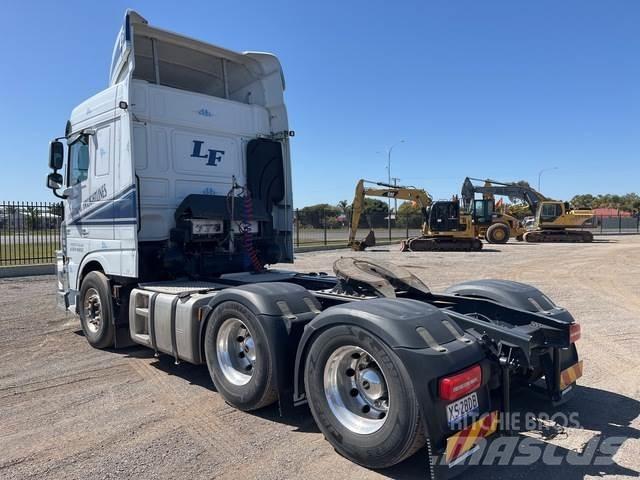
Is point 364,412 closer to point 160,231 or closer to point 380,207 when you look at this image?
point 160,231

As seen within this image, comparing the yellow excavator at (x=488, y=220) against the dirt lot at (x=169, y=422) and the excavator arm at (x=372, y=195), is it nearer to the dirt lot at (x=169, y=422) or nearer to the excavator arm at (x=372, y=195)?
the excavator arm at (x=372, y=195)

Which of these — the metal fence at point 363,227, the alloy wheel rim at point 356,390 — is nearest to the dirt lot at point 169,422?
the alloy wheel rim at point 356,390

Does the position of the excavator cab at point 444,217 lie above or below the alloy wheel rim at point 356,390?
above

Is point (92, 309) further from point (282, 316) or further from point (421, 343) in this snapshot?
point (421, 343)

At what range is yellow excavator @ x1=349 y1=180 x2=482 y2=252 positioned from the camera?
27.7 meters

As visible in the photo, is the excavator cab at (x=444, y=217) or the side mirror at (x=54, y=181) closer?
the side mirror at (x=54, y=181)

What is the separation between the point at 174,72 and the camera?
294 inches

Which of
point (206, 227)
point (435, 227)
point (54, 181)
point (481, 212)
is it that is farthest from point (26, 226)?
point (481, 212)

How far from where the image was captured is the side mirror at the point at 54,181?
7.59 metres

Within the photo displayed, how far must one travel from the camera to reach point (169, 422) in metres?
4.34

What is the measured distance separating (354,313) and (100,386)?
317cm

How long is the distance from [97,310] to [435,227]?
23.4 metres

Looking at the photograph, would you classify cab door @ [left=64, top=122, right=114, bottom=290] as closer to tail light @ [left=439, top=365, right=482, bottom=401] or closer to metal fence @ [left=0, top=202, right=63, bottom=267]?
tail light @ [left=439, top=365, right=482, bottom=401]

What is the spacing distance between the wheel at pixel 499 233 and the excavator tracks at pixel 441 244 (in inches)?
217
